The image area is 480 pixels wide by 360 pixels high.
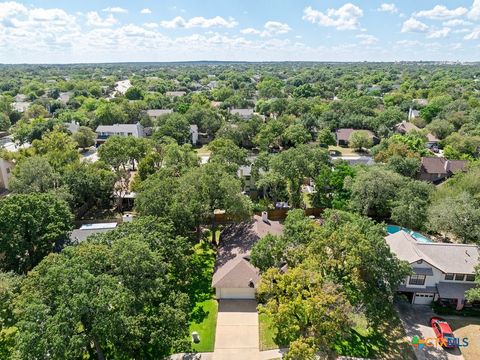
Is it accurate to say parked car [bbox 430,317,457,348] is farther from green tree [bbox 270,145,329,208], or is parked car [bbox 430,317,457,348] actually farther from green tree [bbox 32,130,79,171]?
green tree [bbox 32,130,79,171]

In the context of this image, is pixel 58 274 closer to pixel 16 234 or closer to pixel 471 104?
pixel 16 234

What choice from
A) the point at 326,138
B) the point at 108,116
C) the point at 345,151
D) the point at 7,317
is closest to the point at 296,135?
the point at 326,138

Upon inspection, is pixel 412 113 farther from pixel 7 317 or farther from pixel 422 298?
pixel 7 317

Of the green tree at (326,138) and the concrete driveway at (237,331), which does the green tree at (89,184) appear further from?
the green tree at (326,138)

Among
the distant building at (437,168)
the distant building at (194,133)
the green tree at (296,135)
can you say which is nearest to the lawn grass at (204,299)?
the green tree at (296,135)

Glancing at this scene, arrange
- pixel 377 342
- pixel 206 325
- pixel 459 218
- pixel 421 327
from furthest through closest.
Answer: pixel 459 218 → pixel 421 327 → pixel 206 325 → pixel 377 342

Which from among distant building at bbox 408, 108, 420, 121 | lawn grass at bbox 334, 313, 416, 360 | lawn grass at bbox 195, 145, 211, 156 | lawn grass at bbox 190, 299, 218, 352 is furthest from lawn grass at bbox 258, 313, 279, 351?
distant building at bbox 408, 108, 420, 121

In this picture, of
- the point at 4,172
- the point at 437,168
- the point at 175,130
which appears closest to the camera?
the point at 4,172
